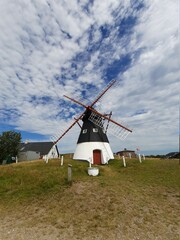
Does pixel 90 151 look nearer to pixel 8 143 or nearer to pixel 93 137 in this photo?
pixel 93 137

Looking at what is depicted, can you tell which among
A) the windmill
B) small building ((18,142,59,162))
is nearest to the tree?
small building ((18,142,59,162))

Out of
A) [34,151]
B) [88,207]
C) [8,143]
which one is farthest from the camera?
[34,151]

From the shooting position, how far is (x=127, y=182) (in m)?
14.4

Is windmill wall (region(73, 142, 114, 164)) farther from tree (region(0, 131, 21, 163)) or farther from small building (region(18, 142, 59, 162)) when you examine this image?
tree (region(0, 131, 21, 163))

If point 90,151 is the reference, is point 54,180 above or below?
below

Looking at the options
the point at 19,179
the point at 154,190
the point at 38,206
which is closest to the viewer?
the point at 38,206

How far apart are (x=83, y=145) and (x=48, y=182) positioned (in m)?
11.1

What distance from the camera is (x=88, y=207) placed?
991 cm

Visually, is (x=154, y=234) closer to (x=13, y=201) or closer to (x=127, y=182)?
(x=127, y=182)

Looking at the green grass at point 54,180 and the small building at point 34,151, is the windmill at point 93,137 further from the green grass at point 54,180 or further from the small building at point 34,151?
the small building at point 34,151

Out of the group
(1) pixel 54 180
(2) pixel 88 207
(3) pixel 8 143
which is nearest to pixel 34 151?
(3) pixel 8 143

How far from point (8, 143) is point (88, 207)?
36.1 metres

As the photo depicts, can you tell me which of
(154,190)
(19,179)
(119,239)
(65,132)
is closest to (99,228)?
(119,239)

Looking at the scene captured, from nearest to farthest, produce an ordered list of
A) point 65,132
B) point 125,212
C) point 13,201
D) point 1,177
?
point 125,212 < point 13,201 < point 1,177 < point 65,132
